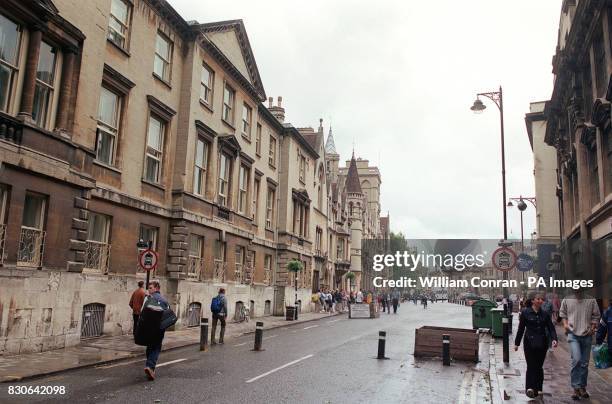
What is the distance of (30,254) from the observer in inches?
522

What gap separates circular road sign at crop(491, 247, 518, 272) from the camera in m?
14.5

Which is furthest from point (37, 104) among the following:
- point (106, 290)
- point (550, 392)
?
point (550, 392)

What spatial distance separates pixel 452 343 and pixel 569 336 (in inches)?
178

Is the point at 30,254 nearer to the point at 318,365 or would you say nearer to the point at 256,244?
the point at 318,365

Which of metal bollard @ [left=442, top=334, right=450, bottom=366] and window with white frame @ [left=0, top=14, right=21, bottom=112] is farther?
window with white frame @ [left=0, top=14, right=21, bottom=112]

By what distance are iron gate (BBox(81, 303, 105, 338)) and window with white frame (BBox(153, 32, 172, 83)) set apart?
30.7 feet

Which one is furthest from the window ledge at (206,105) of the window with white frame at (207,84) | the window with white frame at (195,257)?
the window with white frame at (195,257)

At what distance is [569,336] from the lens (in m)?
9.17

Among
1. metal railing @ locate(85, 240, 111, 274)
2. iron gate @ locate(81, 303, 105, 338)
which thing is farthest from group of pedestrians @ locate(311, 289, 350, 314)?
iron gate @ locate(81, 303, 105, 338)

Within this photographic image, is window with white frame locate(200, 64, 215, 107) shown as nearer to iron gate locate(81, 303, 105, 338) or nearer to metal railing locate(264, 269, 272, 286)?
iron gate locate(81, 303, 105, 338)

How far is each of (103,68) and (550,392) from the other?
15511 millimetres

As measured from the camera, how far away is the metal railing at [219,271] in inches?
972

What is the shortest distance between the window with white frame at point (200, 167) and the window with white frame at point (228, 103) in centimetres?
272

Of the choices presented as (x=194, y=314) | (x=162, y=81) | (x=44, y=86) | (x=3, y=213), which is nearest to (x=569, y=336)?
(x=3, y=213)
